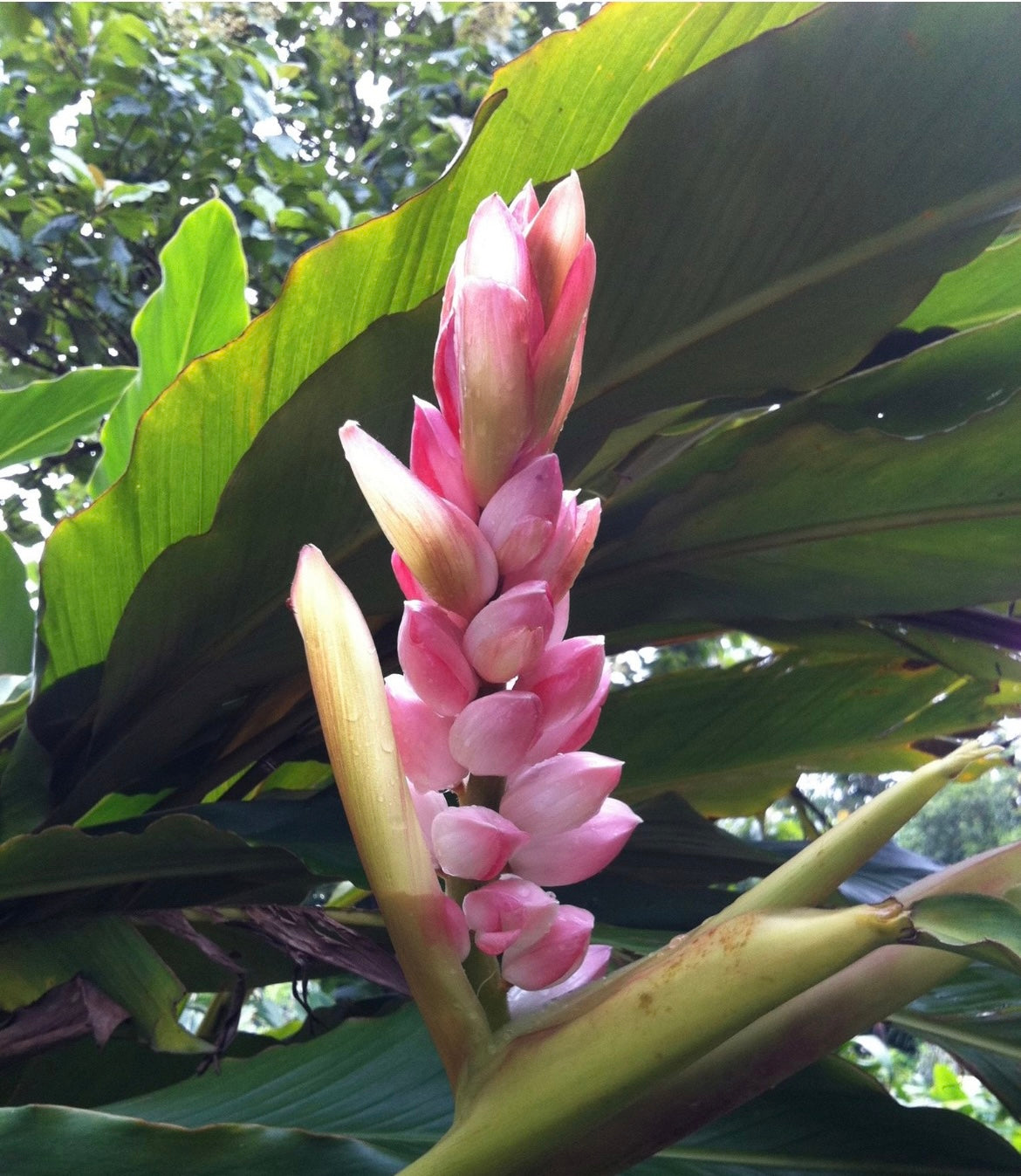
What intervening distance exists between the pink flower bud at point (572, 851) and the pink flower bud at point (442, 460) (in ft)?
0.30

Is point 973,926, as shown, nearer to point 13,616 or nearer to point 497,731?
point 497,731

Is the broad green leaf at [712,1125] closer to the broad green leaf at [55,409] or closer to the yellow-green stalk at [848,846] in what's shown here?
the yellow-green stalk at [848,846]

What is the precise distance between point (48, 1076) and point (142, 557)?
0.29m

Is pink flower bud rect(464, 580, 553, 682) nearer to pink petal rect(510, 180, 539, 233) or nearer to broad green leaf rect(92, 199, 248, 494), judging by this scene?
pink petal rect(510, 180, 539, 233)

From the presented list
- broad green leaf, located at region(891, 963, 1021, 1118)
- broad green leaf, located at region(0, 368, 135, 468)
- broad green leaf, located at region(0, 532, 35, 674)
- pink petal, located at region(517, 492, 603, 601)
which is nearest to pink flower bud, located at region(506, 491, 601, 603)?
pink petal, located at region(517, 492, 603, 601)

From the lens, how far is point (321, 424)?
0.45 m

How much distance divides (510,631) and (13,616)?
57 centimetres

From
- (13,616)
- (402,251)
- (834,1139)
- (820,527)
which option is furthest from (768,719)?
(13,616)

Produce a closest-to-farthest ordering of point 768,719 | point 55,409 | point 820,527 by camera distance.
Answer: point 820,527 → point 768,719 → point 55,409

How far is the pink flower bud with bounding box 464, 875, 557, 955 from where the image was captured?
0.25 meters

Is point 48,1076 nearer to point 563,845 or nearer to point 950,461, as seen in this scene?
point 563,845

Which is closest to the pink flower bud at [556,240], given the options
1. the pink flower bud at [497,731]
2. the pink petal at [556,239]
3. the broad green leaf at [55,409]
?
the pink petal at [556,239]

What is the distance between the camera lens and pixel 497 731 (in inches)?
9.8

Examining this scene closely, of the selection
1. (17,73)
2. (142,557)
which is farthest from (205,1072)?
(17,73)
